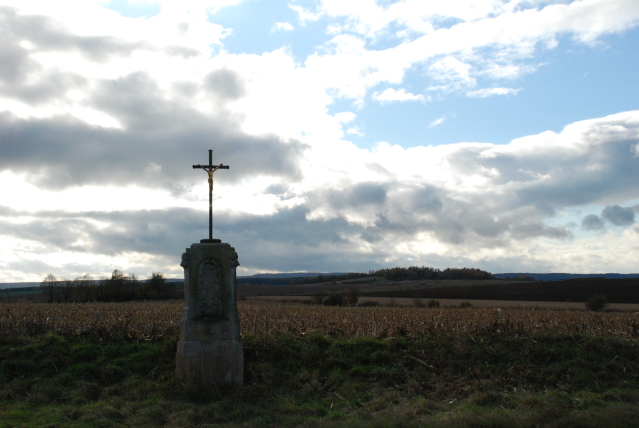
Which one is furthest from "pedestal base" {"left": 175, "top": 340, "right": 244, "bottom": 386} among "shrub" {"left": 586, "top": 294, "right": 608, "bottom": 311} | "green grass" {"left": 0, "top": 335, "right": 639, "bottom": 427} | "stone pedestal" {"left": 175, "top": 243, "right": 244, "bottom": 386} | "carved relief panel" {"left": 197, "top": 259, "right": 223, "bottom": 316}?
"shrub" {"left": 586, "top": 294, "right": 608, "bottom": 311}

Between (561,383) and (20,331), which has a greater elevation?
(20,331)

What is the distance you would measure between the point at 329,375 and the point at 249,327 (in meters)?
4.69

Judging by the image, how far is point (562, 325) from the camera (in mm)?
15602

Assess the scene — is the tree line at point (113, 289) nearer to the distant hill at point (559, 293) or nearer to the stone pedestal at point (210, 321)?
the distant hill at point (559, 293)

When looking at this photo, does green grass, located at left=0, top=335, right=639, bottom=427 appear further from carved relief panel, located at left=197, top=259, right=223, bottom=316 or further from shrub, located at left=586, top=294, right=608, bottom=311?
shrub, located at left=586, top=294, right=608, bottom=311

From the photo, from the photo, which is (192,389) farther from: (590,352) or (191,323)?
(590,352)

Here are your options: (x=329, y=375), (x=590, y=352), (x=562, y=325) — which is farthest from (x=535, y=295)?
(x=329, y=375)

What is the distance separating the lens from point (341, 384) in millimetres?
10086

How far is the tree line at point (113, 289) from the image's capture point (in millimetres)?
53438

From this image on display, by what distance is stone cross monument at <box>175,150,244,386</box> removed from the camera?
9625 millimetres

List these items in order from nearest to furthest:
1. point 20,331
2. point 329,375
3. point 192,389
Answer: point 192,389 → point 329,375 → point 20,331

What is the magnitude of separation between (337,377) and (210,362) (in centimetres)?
285

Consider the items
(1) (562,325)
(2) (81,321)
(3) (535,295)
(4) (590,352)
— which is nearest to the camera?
(4) (590,352)

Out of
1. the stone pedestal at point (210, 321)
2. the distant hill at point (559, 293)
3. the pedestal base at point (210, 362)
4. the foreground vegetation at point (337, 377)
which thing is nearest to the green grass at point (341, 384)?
the foreground vegetation at point (337, 377)
